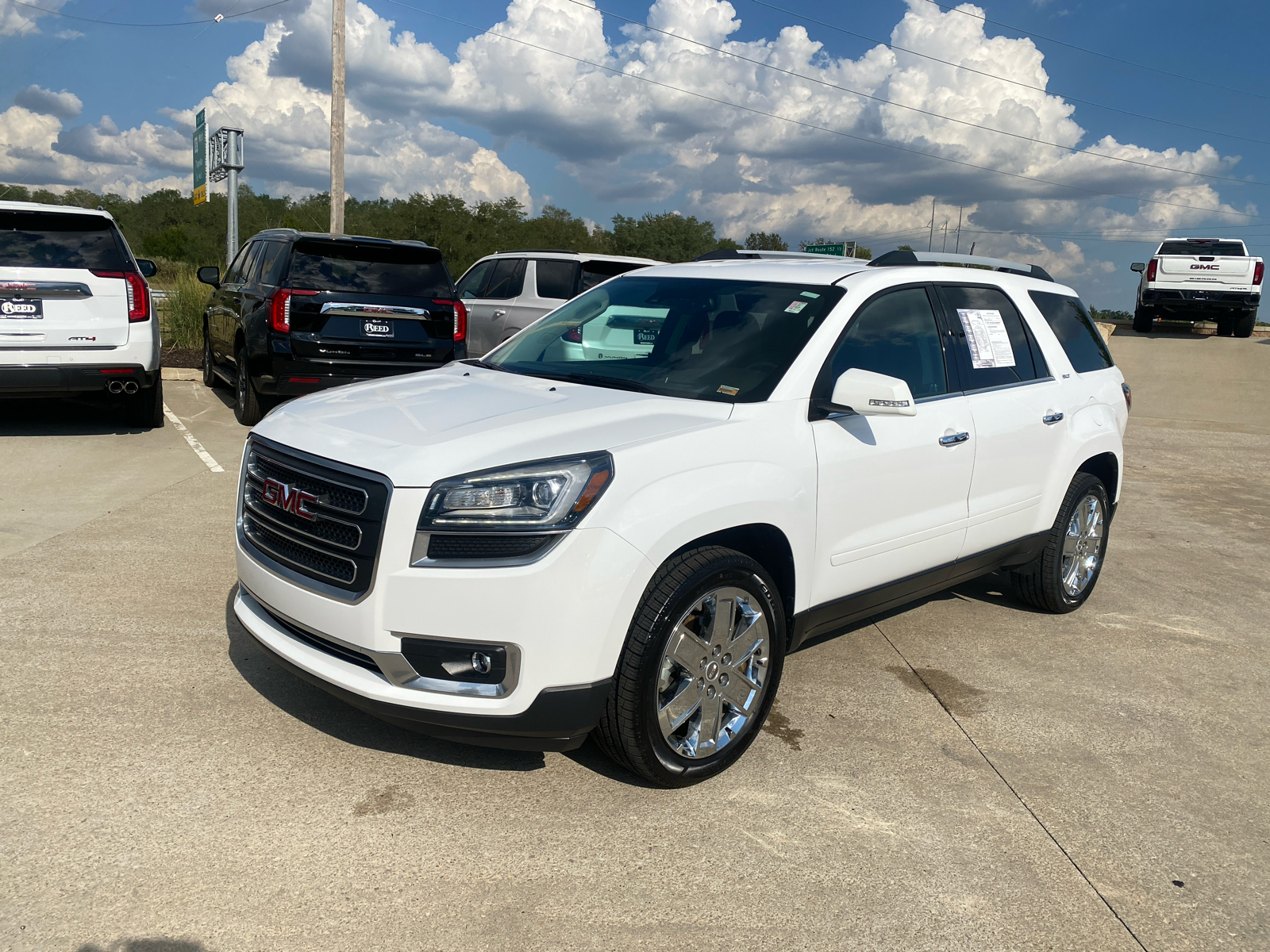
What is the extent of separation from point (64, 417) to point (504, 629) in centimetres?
896

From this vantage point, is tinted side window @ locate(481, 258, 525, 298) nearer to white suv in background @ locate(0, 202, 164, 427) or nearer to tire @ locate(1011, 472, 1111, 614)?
white suv in background @ locate(0, 202, 164, 427)

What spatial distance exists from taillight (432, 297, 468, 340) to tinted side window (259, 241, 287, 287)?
1.42 metres

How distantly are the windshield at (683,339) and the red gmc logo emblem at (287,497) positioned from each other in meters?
1.26

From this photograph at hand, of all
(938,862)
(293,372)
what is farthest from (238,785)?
(293,372)

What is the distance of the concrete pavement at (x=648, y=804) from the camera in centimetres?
276

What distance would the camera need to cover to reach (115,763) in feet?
11.3

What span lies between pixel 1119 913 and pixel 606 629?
171cm

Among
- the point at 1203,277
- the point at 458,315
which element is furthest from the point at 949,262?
the point at 1203,277

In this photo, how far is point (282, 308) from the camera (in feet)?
29.7

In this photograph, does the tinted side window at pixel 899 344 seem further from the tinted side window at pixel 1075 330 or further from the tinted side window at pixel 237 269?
the tinted side window at pixel 237 269

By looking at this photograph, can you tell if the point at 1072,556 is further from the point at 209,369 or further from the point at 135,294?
the point at 209,369

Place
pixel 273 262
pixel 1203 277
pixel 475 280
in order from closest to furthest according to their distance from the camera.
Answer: pixel 273 262 < pixel 475 280 < pixel 1203 277

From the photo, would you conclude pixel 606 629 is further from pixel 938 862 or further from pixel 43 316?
pixel 43 316

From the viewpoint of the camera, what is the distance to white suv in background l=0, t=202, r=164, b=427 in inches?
320
